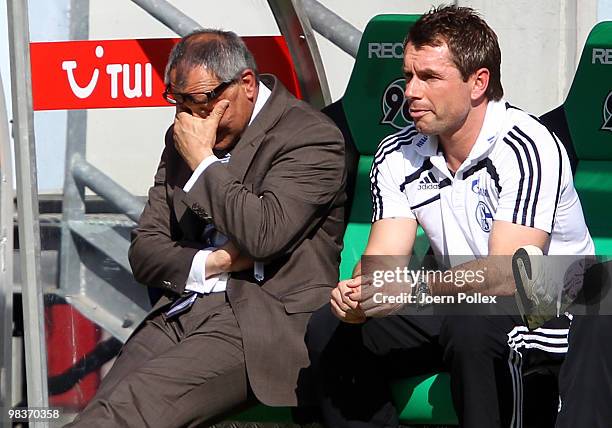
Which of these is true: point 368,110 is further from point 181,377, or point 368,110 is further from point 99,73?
point 181,377

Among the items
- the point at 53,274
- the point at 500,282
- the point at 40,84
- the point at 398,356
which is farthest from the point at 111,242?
the point at 500,282

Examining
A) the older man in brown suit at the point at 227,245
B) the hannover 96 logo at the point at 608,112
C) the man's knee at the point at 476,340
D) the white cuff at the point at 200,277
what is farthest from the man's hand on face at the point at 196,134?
the hannover 96 logo at the point at 608,112

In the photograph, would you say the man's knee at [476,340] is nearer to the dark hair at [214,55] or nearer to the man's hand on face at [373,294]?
the man's hand on face at [373,294]

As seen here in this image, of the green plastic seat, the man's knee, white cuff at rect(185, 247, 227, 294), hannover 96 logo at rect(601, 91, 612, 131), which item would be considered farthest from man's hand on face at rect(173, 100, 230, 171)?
hannover 96 logo at rect(601, 91, 612, 131)

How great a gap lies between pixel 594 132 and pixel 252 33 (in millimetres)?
1185

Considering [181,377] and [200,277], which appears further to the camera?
[200,277]

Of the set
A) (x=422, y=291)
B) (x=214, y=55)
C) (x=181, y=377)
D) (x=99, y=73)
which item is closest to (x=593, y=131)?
(x=422, y=291)

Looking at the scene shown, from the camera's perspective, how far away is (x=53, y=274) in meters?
4.03

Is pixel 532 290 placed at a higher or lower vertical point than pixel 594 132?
lower

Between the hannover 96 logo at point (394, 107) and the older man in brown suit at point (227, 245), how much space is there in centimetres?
38

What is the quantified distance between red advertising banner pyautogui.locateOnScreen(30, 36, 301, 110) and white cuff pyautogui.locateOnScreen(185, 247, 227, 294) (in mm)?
831

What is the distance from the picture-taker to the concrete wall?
4.03m

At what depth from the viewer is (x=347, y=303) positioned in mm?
3092

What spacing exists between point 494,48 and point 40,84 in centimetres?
150
